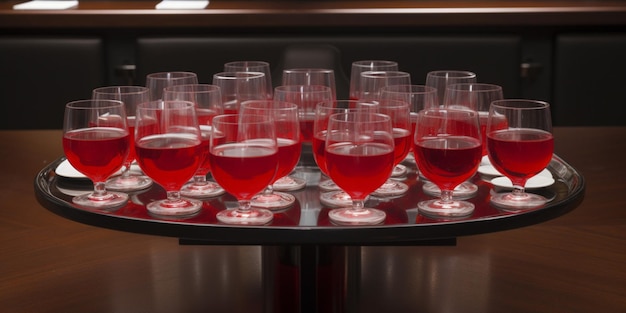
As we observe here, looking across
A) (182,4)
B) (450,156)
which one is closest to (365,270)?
(450,156)

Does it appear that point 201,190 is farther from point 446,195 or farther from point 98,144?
point 446,195

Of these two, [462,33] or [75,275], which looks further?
[462,33]

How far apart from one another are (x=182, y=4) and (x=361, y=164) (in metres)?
2.30

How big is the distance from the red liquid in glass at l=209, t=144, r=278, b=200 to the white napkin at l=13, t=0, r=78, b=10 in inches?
91.0

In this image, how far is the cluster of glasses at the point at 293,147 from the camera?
974mm

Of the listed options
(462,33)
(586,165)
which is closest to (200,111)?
(586,165)

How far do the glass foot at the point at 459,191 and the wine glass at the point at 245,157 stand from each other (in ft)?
0.74

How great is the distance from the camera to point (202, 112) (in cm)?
119

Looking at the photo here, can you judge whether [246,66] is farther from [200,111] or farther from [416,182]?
[416,182]

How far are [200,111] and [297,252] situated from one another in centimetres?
26

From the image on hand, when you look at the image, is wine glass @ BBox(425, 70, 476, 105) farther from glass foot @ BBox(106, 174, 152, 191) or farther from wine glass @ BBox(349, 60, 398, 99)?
glass foot @ BBox(106, 174, 152, 191)

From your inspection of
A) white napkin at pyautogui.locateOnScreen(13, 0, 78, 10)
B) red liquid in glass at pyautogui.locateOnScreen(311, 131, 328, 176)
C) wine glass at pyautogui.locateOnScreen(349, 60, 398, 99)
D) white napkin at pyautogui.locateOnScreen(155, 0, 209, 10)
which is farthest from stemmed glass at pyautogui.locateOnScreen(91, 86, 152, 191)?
white napkin at pyautogui.locateOnScreen(13, 0, 78, 10)

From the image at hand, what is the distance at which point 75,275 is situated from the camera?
1.13m

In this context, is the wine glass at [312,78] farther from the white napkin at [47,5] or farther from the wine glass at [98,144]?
the white napkin at [47,5]
